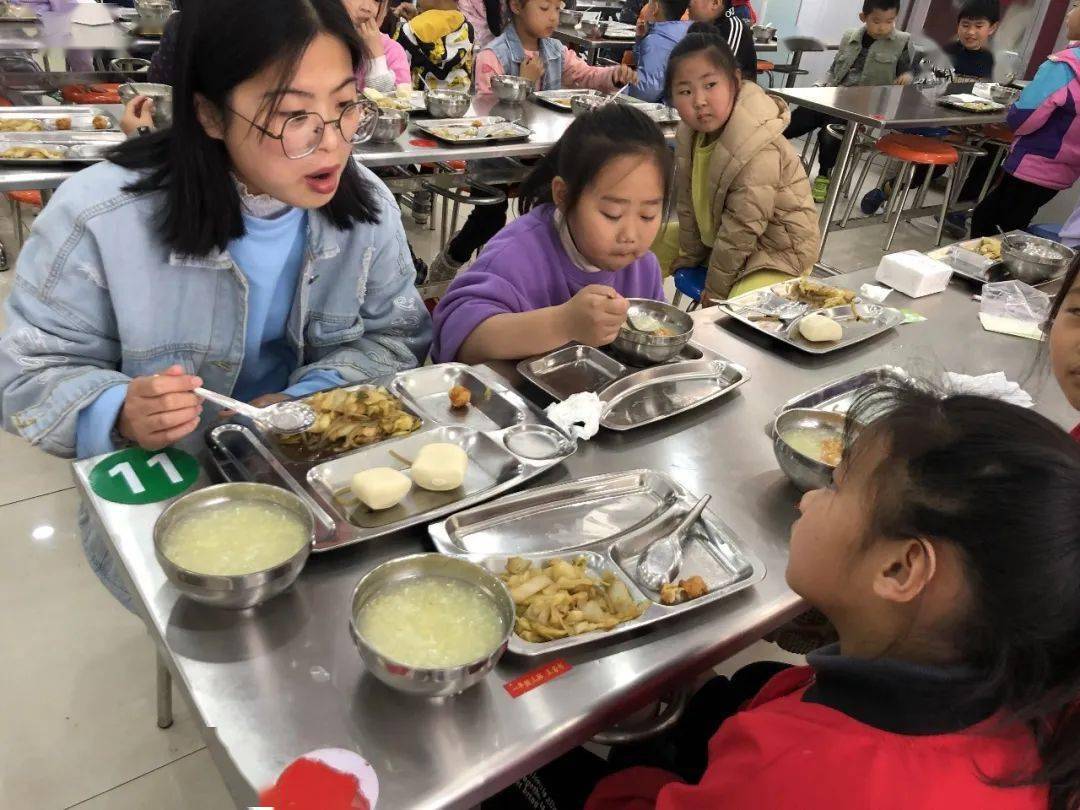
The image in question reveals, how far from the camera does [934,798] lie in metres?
0.75

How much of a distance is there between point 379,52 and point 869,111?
8.78 ft

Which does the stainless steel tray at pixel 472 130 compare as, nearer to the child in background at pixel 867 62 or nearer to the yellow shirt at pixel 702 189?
the yellow shirt at pixel 702 189

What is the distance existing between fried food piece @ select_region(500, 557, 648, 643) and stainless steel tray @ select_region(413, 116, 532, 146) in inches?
90.2

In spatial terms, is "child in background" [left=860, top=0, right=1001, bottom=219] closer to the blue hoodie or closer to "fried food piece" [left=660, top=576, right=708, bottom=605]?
the blue hoodie

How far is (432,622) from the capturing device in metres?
0.92

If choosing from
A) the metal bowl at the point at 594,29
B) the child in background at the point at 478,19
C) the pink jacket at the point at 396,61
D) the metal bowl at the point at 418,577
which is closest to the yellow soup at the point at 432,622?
the metal bowl at the point at 418,577

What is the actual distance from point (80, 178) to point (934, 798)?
1450 mm

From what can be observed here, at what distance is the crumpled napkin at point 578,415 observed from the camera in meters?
1.34

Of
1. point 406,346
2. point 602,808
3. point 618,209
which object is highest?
point 618,209

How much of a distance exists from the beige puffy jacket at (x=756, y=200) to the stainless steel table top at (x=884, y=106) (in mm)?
1518

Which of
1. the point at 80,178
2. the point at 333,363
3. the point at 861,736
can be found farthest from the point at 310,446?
the point at 861,736

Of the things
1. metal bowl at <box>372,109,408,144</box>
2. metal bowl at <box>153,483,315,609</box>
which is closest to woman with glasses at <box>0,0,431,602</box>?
metal bowl at <box>153,483,315,609</box>

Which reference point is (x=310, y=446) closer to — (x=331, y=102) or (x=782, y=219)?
(x=331, y=102)

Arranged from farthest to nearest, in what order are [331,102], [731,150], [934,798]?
[731,150], [331,102], [934,798]
